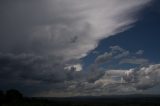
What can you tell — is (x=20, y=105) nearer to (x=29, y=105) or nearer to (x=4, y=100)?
(x=29, y=105)

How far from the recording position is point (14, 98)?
198m

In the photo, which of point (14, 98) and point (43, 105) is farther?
point (14, 98)

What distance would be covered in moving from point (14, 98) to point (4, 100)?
12.3 m

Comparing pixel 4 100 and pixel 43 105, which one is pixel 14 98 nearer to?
pixel 4 100

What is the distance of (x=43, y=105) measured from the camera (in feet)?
611

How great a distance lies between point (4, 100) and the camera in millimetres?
186875

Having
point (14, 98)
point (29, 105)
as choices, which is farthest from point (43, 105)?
point (14, 98)

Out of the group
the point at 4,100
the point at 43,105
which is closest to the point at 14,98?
the point at 4,100

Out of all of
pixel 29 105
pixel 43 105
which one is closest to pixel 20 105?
pixel 29 105

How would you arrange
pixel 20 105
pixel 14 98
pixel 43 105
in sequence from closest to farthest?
pixel 20 105, pixel 43 105, pixel 14 98

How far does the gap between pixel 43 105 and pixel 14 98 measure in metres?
27.4

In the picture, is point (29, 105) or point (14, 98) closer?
point (29, 105)

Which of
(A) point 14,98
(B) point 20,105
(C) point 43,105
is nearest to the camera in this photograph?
(B) point 20,105

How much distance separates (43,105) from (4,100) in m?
29.0
